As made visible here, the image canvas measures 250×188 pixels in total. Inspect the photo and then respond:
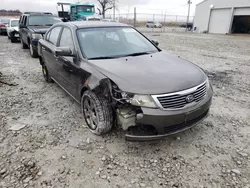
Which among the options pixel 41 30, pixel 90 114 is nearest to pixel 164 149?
pixel 90 114

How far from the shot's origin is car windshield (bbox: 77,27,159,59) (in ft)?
10.7

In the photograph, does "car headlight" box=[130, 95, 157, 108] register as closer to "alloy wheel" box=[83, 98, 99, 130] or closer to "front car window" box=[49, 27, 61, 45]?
"alloy wheel" box=[83, 98, 99, 130]

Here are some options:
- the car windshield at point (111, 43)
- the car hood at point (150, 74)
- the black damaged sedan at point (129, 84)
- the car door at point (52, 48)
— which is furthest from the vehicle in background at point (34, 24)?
the car hood at point (150, 74)

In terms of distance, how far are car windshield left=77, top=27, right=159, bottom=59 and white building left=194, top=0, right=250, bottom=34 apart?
24.7 metres

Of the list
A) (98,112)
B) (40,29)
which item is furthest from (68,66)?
(40,29)

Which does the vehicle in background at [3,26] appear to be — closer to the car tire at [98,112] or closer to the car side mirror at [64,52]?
the car side mirror at [64,52]

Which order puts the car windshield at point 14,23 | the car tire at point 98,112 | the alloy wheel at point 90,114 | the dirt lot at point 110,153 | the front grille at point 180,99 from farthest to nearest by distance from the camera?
the car windshield at point 14,23 < the alloy wheel at point 90,114 < the car tire at point 98,112 < the front grille at point 180,99 < the dirt lot at point 110,153

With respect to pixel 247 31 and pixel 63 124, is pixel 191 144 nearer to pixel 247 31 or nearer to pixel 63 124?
pixel 63 124

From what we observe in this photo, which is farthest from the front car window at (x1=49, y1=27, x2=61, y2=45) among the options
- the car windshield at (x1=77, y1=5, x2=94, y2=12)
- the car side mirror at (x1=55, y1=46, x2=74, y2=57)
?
the car windshield at (x1=77, y1=5, x2=94, y2=12)

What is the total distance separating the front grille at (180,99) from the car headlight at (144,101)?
91mm

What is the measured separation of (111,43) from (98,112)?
1371mm

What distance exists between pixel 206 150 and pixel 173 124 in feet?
2.34

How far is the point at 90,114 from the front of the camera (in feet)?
10.0

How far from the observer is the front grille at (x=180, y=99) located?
7.75 ft
